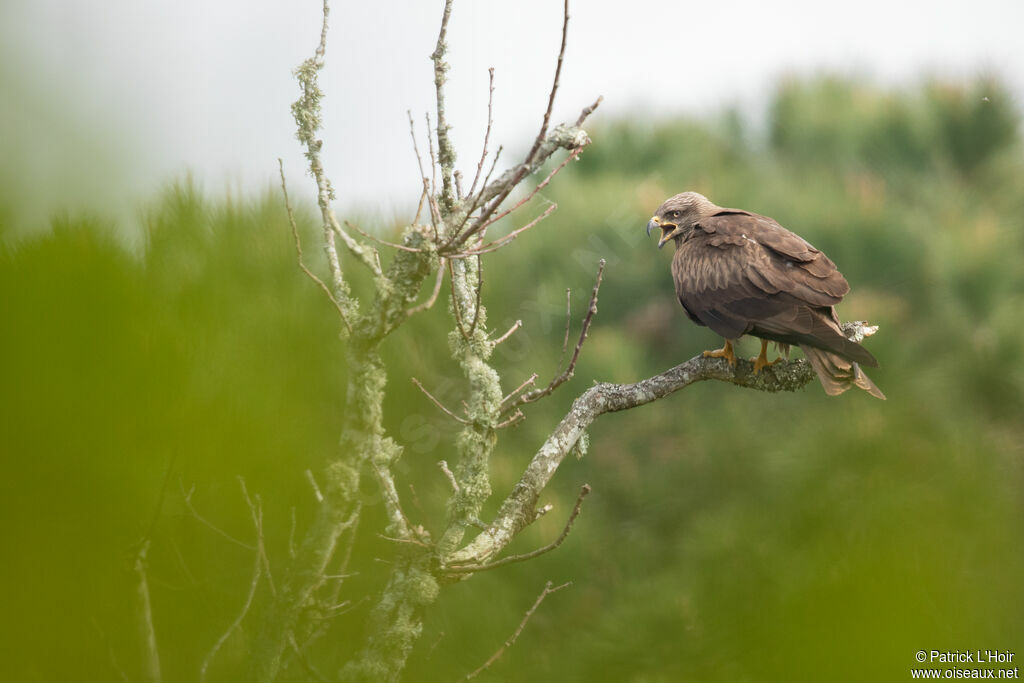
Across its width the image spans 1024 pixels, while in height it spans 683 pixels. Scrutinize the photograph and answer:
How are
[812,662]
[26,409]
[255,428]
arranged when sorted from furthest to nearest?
[812,662] < [255,428] < [26,409]

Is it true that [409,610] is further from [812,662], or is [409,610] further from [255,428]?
[812,662]

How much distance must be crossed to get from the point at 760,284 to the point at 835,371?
1.51ft

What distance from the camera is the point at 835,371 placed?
10.0 feet

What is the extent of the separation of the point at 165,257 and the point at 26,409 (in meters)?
1.78

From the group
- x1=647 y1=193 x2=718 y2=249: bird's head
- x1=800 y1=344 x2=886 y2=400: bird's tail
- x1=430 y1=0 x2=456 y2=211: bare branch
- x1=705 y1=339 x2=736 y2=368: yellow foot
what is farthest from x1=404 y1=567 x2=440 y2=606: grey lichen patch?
x1=647 y1=193 x2=718 y2=249: bird's head

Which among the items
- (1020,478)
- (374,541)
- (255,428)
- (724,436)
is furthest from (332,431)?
(1020,478)

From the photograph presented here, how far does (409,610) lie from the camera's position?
2414mm

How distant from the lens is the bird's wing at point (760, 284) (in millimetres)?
3125

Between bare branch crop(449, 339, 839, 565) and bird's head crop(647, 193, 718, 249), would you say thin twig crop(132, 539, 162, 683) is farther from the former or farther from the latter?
bird's head crop(647, 193, 718, 249)

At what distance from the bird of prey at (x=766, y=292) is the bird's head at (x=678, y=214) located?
191 millimetres

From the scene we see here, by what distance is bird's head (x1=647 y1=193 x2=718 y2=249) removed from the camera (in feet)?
13.4

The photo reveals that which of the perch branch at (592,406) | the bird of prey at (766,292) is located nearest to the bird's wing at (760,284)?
the bird of prey at (766,292)

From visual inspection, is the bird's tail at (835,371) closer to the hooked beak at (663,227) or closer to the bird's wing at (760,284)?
the bird's wing at (760,284)

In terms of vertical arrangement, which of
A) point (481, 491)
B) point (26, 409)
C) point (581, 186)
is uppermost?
point (581, 186)
